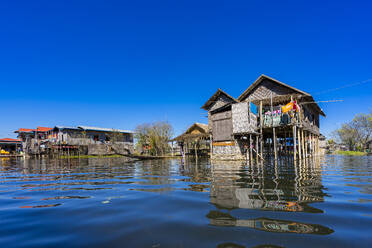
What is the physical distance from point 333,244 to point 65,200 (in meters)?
3.92

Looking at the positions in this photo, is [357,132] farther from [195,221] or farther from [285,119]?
[195,221]

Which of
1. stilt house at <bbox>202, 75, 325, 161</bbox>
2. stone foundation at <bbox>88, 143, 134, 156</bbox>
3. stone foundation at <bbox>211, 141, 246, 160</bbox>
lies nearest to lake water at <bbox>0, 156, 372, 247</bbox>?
stilt house at <bbox>202, 75, 325, 161</bbox>

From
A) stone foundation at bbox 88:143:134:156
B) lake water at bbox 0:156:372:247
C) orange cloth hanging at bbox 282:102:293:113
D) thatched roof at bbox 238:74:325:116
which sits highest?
thatched roof at bbox 238:74:325:116

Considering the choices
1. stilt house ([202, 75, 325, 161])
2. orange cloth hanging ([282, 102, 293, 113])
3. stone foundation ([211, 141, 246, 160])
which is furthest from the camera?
stone foundation ([211, 141, 246, 160])

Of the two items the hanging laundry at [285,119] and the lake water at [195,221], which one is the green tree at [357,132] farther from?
the lake water at [195,221]

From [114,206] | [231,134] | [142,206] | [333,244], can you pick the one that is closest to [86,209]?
[114,206]

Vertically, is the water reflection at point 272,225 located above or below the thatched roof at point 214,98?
below

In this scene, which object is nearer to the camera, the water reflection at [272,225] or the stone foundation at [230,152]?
the water reflection at [272,225]

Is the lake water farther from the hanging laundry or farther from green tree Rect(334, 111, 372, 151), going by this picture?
green tree Rect(334, 111, 372, 151)

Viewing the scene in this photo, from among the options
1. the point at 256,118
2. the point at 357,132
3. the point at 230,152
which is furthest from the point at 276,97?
the point at 357,132

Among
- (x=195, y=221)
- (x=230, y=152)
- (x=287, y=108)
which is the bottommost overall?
(x=230, y=152)

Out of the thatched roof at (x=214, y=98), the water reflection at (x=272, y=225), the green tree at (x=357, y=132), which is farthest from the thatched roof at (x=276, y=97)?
the green tree at (x=357, y=132)

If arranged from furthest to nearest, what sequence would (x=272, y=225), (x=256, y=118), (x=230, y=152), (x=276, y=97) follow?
(x=230, y=152) < (x=256, y=118) < (x=276, y=97) < (x=272, y=225)

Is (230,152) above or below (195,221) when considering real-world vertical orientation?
below
